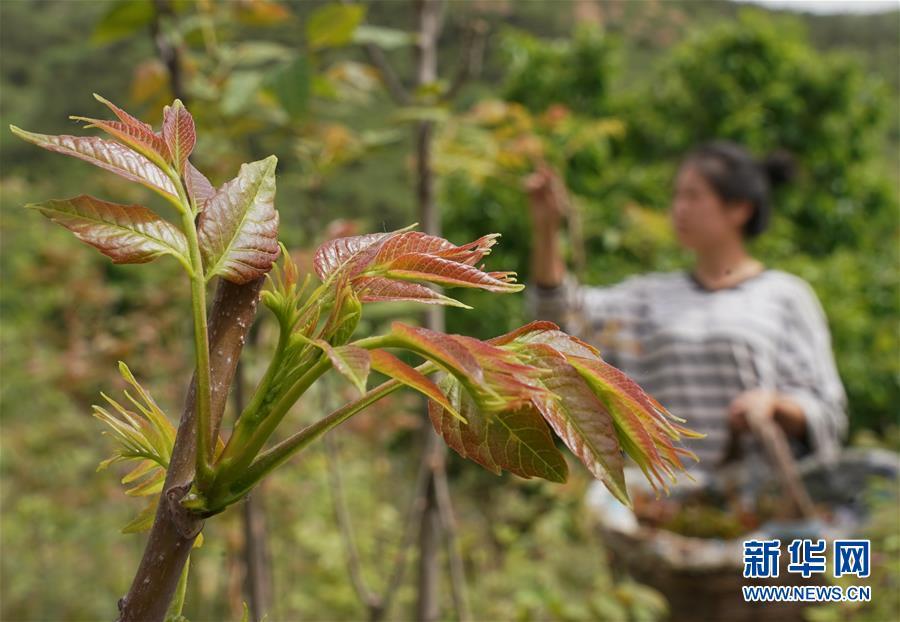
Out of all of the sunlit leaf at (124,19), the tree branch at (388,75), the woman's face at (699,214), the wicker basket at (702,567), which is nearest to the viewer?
the sunlit leaf at (124,19)

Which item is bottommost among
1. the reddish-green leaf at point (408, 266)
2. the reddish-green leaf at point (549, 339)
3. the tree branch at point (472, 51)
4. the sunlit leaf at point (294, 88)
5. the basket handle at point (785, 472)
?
the basket handle at point (785, 472)

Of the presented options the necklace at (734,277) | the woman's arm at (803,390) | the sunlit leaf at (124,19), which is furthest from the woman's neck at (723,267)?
the sunlit leaf at (124,19)

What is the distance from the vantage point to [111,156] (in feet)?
0.89

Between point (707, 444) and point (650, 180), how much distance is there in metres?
2.59

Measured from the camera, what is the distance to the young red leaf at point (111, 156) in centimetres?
26

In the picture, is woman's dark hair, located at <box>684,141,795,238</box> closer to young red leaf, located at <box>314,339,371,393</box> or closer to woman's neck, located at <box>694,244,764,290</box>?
woman's neck, located at <box>694,244,764,290</box>

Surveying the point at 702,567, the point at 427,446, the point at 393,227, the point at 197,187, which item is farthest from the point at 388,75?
the point at 702,567

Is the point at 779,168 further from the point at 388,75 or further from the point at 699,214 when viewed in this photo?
the point at 388,75

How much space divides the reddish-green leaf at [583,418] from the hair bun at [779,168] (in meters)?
2.75

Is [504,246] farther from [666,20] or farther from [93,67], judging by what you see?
[93,67]

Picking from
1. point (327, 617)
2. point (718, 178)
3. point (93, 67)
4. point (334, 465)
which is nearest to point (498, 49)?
point (718, 178)

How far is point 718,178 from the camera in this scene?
2250 mm

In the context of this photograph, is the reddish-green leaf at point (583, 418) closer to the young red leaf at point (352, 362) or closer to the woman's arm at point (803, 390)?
the young red leaf at point (352, 362)

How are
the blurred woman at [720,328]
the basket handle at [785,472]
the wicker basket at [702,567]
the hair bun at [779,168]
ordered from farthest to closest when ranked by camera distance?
the hair bun at [779,168], the blurred woman at [720,328], the basket handle at [785,472], the wicker basket at [702,567]
